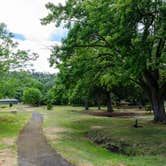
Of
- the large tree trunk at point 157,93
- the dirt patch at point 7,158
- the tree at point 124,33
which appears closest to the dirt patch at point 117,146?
the tree at point 124,33

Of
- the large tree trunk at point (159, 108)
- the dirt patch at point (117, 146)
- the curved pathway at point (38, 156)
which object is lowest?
the dirt patch at point (117, 146)

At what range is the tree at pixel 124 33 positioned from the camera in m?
15.2

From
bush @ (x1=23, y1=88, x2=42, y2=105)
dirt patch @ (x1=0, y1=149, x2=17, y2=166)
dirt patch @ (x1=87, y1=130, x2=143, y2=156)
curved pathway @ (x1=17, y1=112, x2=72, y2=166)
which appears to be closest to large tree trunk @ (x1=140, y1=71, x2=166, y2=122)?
dirt patch @ (x1=87, y1=130, x2=143, y2=156)

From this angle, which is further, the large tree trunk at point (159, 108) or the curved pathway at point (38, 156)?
the large tree trunk at point (159, 108)

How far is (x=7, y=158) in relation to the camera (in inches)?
448

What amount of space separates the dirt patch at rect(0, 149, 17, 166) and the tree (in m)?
8.13

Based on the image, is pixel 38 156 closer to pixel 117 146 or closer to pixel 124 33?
pixel 117 146

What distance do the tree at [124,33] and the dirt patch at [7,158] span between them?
8.13 metres

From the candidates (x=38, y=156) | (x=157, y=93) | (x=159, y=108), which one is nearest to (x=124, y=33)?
(x=38, y=156)

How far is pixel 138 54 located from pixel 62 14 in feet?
31.7

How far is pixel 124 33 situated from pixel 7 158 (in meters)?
8.76

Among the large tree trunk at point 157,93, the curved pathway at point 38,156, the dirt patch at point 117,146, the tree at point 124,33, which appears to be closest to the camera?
the curved pathway at point 38,156

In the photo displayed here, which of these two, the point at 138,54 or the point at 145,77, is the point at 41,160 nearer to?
the point at 138,54

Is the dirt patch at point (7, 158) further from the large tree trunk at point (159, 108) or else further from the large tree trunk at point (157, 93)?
the large tree trunk at point (159, 108)
